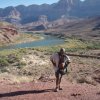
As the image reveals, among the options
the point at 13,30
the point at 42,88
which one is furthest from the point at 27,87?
the point at 13,30

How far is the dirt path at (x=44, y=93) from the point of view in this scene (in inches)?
477

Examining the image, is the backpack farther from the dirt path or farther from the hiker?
the dirt path

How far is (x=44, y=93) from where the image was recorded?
1268cm

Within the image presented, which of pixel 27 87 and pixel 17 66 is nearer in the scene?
pixel 27 87

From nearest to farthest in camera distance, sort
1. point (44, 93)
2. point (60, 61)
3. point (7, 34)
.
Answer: point (44, 93), point (60, 61), point (7, 34)

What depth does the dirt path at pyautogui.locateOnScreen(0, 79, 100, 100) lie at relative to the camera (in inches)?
477

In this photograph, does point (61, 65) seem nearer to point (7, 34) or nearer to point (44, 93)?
point (44, 93)

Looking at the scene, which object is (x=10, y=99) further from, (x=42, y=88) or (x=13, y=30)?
(x=13, y=30)

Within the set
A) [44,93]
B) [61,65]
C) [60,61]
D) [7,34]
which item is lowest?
[7,34]

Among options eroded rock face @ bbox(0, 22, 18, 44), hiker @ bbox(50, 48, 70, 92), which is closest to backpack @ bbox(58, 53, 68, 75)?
hiker @ bbox(50, 48, 70, 92)

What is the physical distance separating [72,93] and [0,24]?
357 feet

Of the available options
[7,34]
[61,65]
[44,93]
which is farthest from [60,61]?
[7,34]

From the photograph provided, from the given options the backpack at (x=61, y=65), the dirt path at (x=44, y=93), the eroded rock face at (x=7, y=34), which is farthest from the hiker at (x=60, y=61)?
the eroded rock face at (x=7, y=34)

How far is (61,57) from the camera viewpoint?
1293 cm
